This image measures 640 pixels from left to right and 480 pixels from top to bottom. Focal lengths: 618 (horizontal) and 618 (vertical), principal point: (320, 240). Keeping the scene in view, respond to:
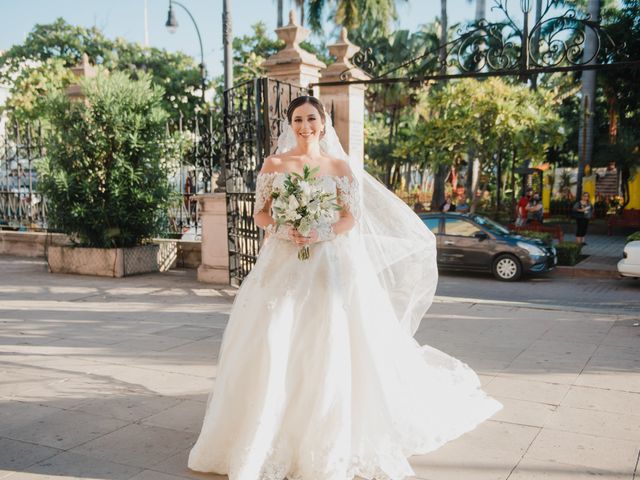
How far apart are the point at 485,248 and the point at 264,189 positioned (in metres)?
10.4

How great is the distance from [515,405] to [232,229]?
6185 mm

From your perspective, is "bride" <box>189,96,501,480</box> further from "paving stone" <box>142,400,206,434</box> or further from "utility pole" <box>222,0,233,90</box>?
"utility pole" <box>222,0,233,90</box>

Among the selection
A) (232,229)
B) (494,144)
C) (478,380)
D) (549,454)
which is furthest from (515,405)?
(494,144)

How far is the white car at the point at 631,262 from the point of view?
1195 cm

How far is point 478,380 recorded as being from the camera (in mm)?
5082

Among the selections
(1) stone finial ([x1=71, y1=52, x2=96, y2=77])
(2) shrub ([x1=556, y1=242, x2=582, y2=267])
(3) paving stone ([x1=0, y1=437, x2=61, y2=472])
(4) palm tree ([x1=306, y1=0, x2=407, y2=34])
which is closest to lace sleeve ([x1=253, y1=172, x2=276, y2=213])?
(3) paving stone ([x1=0, y1=437, x2=61, y2=472])

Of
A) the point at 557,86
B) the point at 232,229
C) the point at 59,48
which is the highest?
the point at 59,48

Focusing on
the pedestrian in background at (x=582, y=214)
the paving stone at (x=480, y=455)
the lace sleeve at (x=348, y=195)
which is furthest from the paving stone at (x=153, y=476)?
the pedestrian in background at (x=582, y=214)

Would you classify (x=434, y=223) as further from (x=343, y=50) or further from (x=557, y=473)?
(x=557, y=473)

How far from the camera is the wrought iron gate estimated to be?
9016 mm

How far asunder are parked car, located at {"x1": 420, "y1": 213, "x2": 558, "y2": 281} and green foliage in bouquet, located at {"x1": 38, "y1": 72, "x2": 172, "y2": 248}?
612cm

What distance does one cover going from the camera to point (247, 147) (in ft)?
31.4

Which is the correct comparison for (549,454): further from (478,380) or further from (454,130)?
(454,130)

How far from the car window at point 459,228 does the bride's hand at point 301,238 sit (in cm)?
1059
